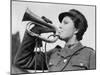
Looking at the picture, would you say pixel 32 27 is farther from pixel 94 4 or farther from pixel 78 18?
pixel 94 4

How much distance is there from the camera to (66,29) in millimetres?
2211

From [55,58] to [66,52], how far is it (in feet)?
0.50

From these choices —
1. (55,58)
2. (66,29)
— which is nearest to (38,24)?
(66,29)

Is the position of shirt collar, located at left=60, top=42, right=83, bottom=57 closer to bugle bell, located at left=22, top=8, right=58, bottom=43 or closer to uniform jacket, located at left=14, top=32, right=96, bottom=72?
uniform jacket, located at left=14, top=32, right=96, bottom=72

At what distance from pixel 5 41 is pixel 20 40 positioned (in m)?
0.16

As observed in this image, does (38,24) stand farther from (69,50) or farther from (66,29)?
(69,50)

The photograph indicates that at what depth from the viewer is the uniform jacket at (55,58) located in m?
2.07

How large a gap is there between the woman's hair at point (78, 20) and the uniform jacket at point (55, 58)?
136 millimetres

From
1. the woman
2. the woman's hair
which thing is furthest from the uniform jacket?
the woman's hair

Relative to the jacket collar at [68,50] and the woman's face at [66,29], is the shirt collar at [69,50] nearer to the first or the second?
the jacket collar at [68,50]

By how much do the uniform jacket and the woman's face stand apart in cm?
14

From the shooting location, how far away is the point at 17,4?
2.05 meters

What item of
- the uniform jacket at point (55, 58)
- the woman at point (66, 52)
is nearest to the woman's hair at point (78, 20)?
the woman at point (66, 52)

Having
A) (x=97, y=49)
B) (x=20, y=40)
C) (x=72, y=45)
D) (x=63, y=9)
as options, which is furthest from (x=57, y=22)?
(x=97, y=49)
